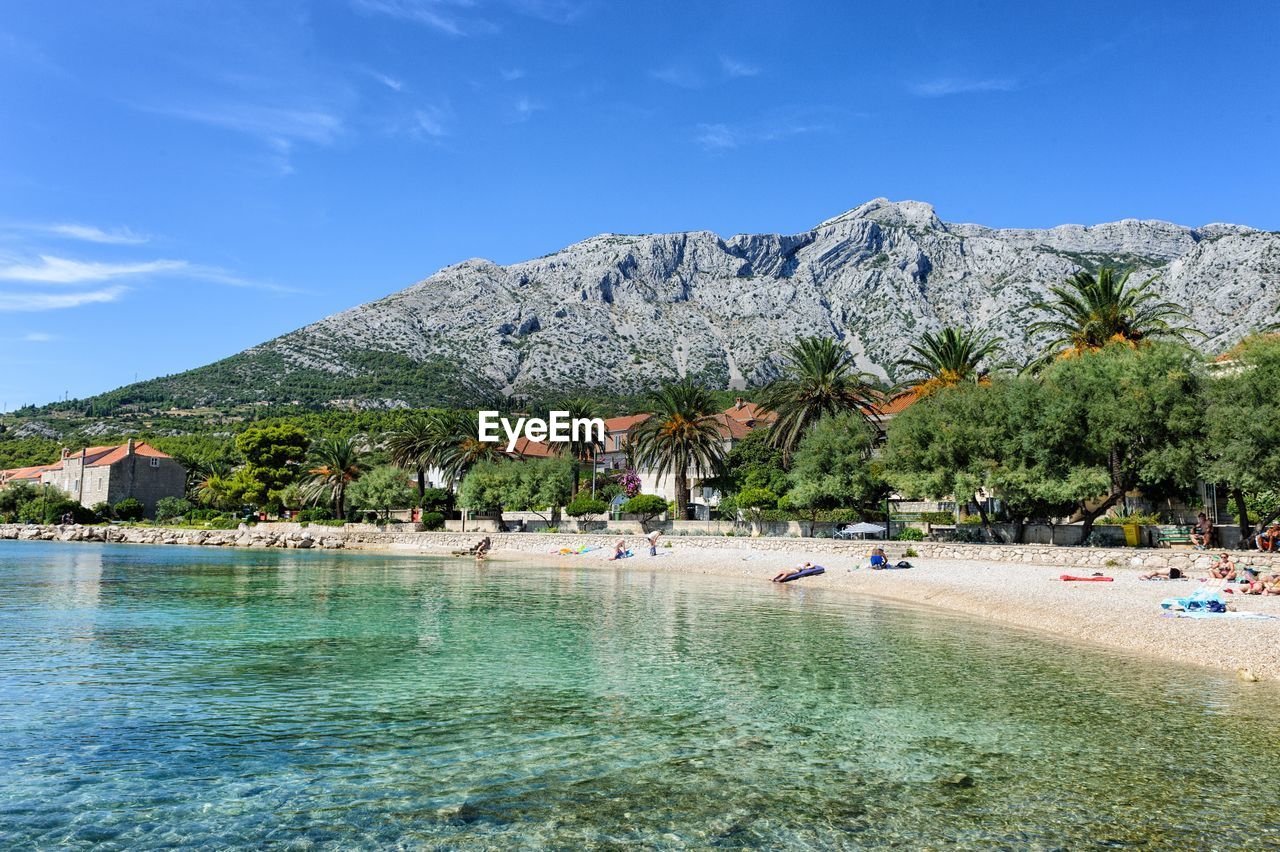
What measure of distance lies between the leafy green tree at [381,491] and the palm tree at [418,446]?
135cm

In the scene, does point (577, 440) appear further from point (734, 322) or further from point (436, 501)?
point (734, 322)

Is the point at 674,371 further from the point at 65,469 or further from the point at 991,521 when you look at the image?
the point at 991,521

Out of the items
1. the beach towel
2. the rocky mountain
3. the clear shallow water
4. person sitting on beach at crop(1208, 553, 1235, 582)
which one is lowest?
the clear shallow water

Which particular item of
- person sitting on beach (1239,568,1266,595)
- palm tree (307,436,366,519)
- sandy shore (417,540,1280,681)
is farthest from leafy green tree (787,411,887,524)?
palm tree (307,436,366,519)

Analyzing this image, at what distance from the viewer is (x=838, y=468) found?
50.9 metres

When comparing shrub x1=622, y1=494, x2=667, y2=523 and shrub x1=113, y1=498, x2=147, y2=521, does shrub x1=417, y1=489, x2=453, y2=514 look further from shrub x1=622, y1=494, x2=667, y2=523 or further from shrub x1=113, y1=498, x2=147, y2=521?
shrub x1=113, y1=498, x2=147, y2=521

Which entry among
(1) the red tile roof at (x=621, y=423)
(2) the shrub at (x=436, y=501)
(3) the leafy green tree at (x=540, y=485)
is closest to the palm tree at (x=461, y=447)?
(2) the shrub at (x=436, y=501)

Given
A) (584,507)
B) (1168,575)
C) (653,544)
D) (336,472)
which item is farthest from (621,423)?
(1168,575)

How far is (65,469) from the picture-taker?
104 m

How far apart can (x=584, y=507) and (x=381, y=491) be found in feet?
76.7

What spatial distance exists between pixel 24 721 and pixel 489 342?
169165mm

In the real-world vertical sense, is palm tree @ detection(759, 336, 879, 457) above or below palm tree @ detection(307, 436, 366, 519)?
above

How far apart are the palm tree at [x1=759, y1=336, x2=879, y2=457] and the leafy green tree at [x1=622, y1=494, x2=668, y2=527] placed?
39.2 ft

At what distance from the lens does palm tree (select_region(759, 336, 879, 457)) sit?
57344 mm
